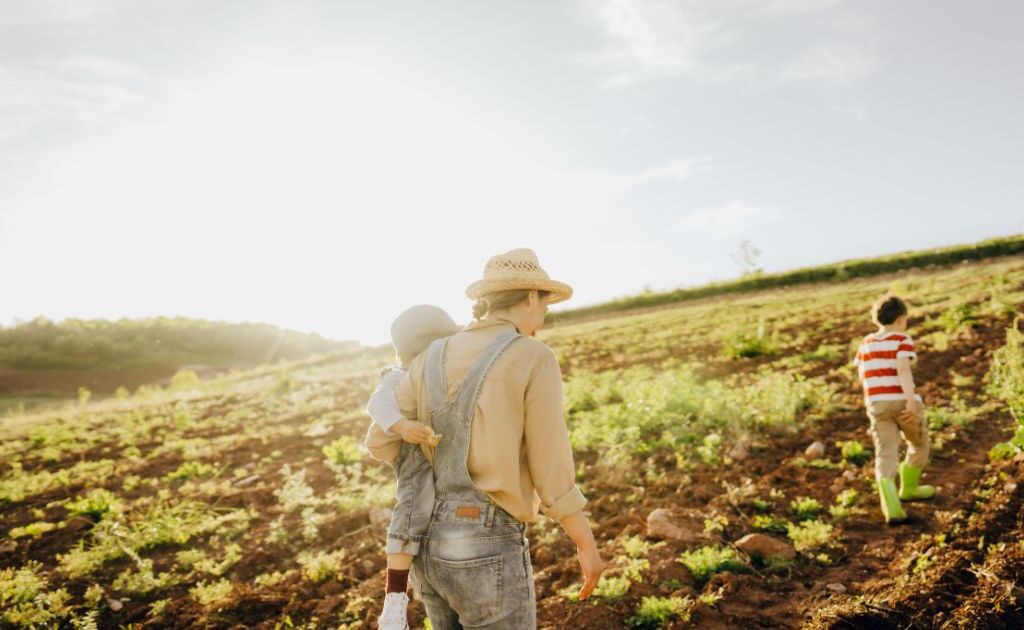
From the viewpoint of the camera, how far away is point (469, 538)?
2.18 meters

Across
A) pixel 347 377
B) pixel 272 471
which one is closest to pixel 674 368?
pixel 272 471

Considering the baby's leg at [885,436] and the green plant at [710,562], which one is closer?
the green plant at [710,562]

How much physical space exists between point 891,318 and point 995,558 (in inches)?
83.3

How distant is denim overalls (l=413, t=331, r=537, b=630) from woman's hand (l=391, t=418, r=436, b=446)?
39 millimetres

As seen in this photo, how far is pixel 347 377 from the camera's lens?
58.7 ft

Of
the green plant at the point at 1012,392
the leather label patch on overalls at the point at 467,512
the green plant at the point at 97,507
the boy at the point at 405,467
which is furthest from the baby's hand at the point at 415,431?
the green plant at the point at 97,507

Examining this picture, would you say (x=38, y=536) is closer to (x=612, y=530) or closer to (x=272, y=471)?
→ (x=272, y=471)

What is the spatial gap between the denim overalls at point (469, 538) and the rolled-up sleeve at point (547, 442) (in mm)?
101

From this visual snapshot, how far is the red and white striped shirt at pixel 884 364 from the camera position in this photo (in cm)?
517

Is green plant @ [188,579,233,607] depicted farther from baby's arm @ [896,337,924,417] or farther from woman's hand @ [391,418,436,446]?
baby's arm @ [896,337,924,417]

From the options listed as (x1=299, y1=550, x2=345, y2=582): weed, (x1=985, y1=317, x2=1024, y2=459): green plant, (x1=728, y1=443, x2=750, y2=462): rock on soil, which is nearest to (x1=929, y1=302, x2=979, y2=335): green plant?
(x1=985, y1=317, x2=1024, y2=459): green plant

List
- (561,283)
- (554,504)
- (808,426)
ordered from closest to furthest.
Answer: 1. (554,504)
2. (561,283)
3. (808,426)

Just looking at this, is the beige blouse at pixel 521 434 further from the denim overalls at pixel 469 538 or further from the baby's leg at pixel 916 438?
the baby's leg at pixel 916 438

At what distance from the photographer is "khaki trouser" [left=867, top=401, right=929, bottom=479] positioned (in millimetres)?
5125
